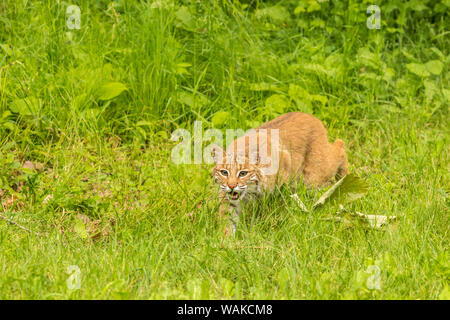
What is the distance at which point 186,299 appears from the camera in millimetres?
3434

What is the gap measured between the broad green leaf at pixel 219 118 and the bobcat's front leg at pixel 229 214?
1.22m

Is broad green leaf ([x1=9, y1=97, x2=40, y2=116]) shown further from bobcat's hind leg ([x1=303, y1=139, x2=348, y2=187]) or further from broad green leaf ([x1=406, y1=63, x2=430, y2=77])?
broad green leaf ([x1=406, y1=63, x2=430, y2=77])

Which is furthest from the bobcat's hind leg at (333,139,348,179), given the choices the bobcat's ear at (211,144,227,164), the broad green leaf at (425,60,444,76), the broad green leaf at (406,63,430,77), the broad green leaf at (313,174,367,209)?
the broad green leaf at (425,60,444,76)

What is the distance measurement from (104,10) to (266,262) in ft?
12.3

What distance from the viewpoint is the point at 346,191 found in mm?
4793

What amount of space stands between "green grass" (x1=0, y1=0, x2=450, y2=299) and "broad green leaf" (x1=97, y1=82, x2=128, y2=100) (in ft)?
0.22

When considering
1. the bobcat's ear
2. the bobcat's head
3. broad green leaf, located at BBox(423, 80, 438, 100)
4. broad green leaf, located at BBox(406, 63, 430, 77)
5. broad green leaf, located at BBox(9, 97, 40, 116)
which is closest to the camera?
the bobcat's head

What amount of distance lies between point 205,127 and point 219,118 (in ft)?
0.52

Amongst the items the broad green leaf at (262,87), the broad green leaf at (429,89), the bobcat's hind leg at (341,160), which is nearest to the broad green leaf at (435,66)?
the broad green leaf at (429,89)

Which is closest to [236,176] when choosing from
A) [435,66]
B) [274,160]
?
[274,160]

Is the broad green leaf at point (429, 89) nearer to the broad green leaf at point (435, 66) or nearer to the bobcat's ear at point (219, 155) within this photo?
the broad green leaf at point (435, 66)

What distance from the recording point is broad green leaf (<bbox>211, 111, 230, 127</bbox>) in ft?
19.2

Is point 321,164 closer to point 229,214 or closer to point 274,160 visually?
point 274,160

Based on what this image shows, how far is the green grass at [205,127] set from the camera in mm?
3822
